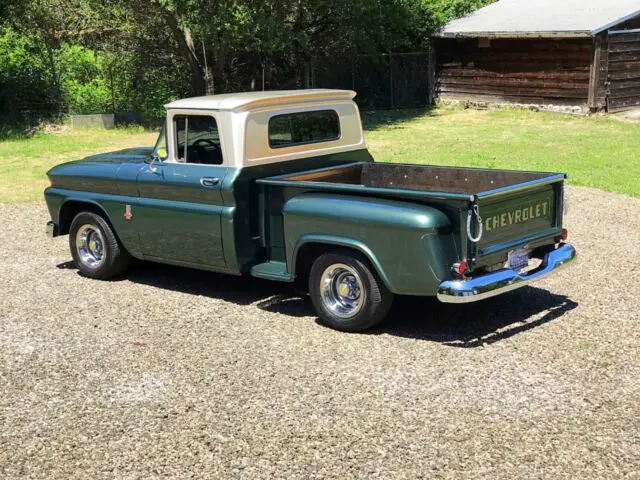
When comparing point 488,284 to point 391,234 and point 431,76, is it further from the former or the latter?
point 431,76

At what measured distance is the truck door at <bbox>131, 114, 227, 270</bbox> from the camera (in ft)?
23.1

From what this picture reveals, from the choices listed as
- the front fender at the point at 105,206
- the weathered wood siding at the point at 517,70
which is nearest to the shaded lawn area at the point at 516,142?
the weathered wood siding at the point at 517,70

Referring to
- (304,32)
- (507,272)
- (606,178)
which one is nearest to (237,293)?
(507,272)

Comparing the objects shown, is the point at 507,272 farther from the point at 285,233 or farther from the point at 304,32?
the point at 304,32

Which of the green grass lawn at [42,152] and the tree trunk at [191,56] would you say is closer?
the green grass lawn at [42,152]

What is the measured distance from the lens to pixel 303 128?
7.69 metres

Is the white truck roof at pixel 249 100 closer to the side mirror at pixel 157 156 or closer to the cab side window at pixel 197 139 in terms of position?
the cab side window at pixel 197 139

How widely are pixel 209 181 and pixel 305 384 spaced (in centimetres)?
222

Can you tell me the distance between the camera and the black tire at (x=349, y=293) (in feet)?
20.4

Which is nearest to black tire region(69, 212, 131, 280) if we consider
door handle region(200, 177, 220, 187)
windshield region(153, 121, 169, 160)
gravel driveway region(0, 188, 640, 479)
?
gravel driveway region(0, 188, 640, 479)

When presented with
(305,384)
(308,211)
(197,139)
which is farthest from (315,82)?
(305,384)

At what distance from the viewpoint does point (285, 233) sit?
6.65 metres

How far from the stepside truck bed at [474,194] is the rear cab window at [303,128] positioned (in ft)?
1.19

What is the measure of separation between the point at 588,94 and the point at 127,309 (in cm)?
1775
